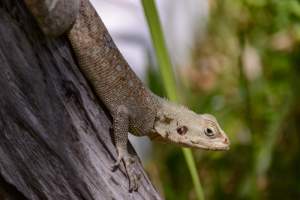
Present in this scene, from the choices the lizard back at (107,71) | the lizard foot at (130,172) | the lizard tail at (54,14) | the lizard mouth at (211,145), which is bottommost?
the lizard mouth at (211,145)

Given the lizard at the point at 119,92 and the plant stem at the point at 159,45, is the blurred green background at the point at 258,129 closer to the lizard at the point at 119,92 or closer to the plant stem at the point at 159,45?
the lizard at the point at 119,92

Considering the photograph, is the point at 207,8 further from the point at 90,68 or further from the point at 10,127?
the point at 10,127

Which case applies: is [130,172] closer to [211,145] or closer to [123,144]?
[123,144]

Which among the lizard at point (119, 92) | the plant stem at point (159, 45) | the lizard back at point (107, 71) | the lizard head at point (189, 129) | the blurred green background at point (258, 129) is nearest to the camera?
the plant stem at point (159, 45)

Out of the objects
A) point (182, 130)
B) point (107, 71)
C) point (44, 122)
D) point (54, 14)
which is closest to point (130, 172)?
point (44, 122)

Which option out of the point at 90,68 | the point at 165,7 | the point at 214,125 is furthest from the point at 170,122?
the point at 165,7

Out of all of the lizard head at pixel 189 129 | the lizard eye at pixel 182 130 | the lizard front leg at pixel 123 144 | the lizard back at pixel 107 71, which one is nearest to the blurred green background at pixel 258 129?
the lizard head at pixel 189 129
